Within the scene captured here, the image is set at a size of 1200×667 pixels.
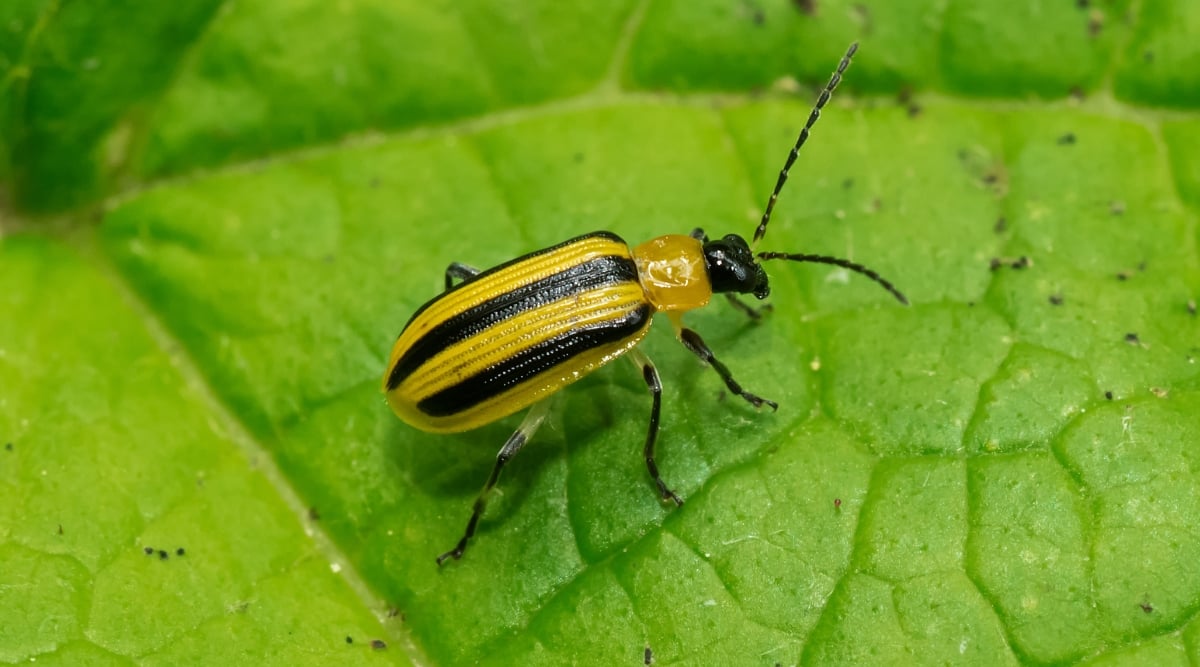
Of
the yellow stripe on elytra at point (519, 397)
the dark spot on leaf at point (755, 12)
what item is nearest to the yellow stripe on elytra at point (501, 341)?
the yellow stripe on elytra at point (519, 397)

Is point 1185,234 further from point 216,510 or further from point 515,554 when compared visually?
point 216,510

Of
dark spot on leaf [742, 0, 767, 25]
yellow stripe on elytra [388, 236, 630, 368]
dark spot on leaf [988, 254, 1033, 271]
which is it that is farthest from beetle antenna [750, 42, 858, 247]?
dark spot on leaf [988, 254, 1033, 271]

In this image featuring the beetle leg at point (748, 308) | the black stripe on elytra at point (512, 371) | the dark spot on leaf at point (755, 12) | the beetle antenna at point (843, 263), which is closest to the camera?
the black stripe on elytra at point (512, 371)

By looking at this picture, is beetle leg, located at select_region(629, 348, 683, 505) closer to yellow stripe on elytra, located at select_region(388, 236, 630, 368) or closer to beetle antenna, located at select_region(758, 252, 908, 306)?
yellow stripe on elytra, located at select_region(388, 236, 630, 368)

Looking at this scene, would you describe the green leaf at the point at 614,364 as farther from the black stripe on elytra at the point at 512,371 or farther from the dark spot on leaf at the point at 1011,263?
the black stripe on elytra at the point at 512,371

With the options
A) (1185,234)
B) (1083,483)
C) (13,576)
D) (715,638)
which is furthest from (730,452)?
(13,576)

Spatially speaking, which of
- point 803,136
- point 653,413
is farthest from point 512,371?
point 803,136

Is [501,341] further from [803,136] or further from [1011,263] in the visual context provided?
[1011,263]
